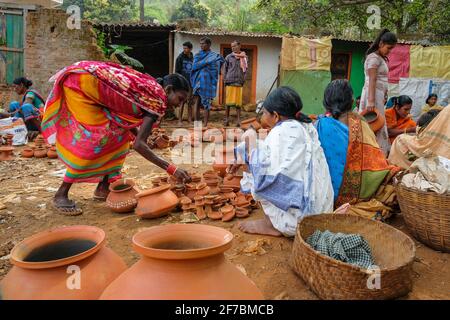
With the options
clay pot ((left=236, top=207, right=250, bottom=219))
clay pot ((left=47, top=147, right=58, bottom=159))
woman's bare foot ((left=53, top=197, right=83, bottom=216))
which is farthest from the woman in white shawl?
clay pot ((left=47, top=147, right=58, bottom=159))

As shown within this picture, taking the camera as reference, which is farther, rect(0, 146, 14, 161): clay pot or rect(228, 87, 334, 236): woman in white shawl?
rect(0, 146, 14, 161): clay pot

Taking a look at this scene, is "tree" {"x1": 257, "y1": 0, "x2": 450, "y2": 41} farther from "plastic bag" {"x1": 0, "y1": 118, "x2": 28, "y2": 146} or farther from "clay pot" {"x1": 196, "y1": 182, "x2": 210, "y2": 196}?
"clay pot" {"x1": 196, "y1": 182, "x2": 210, "y2": 196}

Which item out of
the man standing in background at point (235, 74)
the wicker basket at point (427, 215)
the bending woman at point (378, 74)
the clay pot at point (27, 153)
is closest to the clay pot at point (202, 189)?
the wicker basket at point (427, 215)

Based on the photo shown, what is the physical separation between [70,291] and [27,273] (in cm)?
20

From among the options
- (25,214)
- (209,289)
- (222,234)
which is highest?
(222,234)

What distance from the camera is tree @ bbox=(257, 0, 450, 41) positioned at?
10.8 meters

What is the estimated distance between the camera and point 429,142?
3.34 metres

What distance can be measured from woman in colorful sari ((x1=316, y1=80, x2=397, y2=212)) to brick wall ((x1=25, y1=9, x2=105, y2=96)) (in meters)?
7.88

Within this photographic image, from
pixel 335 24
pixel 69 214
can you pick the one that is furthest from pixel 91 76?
pixel 335 24

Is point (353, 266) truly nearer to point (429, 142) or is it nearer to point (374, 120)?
point (429, 142)

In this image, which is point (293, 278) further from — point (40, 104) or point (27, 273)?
point (40, 104)

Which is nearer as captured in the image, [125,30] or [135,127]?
[135,127]

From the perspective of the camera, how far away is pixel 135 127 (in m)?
3.71

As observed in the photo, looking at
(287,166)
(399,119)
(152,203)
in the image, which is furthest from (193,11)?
Result: (287,166)
